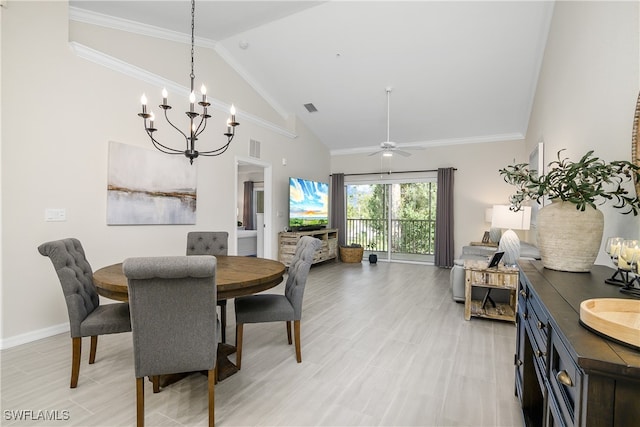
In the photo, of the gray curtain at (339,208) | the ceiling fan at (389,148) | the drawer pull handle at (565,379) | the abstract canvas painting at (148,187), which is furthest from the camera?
the gray curtain at (339,208)

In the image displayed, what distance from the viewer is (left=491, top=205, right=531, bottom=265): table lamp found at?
3.50m

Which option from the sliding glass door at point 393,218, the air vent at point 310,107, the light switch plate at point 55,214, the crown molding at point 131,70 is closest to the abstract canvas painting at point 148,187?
the light switch plate at point 55,214

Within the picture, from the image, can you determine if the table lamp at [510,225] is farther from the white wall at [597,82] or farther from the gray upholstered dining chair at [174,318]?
the gray upholstered dining chair at [174,318]

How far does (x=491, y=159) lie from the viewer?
641 cm

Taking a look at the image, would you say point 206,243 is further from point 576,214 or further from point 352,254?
point 352,254

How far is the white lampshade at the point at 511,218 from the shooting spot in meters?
3.57

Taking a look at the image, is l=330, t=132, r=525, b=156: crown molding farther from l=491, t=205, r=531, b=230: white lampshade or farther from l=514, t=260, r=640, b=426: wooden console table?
l=514, t=260, r=640, b=426: wooden console table

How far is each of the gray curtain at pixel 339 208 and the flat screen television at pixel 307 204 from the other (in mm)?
380

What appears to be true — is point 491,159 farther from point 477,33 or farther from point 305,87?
point 305,87

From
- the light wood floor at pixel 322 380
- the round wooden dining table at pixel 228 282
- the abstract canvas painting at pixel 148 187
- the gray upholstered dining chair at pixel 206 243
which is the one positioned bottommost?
the light wood floor at pixel 322 380

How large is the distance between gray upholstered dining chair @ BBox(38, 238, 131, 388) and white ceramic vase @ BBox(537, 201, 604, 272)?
258cm

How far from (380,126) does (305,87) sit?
1.89 metres

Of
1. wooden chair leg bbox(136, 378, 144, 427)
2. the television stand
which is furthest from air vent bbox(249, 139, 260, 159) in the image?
wooden chair leg bbox(136, 378, 144, 427)

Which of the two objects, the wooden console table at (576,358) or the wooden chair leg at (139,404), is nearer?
the wooden console table at (576,358)
